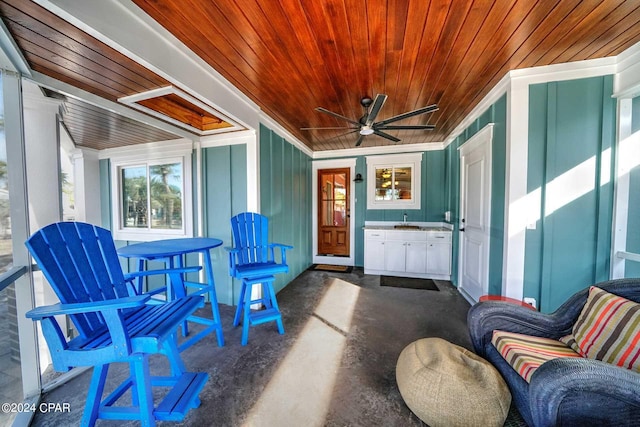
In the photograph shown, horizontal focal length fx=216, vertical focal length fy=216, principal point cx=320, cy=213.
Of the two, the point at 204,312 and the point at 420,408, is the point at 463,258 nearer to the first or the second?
the point at 420,408

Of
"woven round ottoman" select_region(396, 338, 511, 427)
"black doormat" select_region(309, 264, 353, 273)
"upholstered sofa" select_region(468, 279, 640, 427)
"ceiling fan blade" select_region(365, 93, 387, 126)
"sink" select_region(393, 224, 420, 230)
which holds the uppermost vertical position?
"ceiling fan blade" select_region(365, 93, 387, 126)

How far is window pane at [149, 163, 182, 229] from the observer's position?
3.06 m

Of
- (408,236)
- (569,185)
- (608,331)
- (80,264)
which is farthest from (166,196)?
(569,185)

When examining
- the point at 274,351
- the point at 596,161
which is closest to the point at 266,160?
the point at 274,351

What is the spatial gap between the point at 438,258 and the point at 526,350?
8.92 ft

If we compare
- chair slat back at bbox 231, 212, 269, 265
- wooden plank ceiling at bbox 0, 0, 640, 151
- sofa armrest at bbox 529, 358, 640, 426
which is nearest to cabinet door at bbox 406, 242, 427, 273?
wooden plank ceiling at bbox 0, 0, 640, 151

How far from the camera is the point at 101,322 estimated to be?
1212mm

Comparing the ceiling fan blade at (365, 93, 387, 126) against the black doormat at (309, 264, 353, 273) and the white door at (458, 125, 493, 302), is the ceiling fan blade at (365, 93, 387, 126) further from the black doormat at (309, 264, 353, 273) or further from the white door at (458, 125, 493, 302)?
the black doormat at (309, 264, 353, 273)

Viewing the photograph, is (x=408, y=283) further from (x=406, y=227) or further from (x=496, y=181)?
(x=496, y=181)

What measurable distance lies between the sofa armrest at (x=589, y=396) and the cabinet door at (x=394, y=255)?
3.06 metres

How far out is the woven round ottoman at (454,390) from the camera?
115 cm

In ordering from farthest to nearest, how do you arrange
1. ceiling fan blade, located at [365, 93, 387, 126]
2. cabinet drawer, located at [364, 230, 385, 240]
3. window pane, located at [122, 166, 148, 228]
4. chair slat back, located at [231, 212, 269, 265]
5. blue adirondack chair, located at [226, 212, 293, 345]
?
cabinet drawer, located at [364, 230, 385, 240] → window pane, located at [122, 166, 148, 228] → chair slat back, located at [231, 212, 269, 265] → blue adirondack chair, located at [226, 212, 293, 345] → ceiling fan blade, located at [365, 93, 387, 126]

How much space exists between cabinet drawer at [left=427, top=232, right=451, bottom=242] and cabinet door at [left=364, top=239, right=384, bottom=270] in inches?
32.3

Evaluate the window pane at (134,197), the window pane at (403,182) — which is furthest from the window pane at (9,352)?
the window pane at (403,182)
